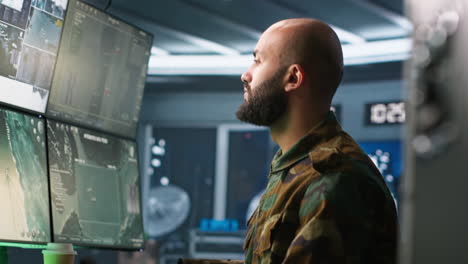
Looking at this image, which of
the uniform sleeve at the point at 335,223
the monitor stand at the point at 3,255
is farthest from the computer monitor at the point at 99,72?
the uniform sleeve at the point at 335,223

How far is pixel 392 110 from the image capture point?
25.0 feet

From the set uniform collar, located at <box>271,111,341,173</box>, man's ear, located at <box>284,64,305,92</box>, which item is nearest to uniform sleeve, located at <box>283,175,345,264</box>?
uniform collar, located at <box>271,111,341,173</box>

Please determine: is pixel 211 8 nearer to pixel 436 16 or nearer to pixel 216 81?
pixel 216 81

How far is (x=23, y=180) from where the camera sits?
206 cm

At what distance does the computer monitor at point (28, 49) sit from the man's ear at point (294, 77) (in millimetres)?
829

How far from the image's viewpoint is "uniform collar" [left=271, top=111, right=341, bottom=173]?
176cm

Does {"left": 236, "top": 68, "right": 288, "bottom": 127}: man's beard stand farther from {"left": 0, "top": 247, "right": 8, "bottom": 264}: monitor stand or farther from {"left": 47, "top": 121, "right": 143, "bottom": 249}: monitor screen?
{"left": 0, "top": 247, "right": 8, "bottom": 264}: monitor stand

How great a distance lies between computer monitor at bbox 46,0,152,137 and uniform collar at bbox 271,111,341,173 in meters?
0.88

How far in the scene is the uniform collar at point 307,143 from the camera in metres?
1.76

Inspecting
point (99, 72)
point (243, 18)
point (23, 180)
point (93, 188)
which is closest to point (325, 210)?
point (23, 180)

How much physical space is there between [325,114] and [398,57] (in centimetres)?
543

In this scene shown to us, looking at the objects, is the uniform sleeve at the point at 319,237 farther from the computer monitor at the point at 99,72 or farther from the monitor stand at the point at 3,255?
the computer monitor at the point at 99,72

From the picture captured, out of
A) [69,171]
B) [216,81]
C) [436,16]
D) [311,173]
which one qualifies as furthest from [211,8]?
[436,16]

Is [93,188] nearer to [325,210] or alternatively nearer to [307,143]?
[307,143]
